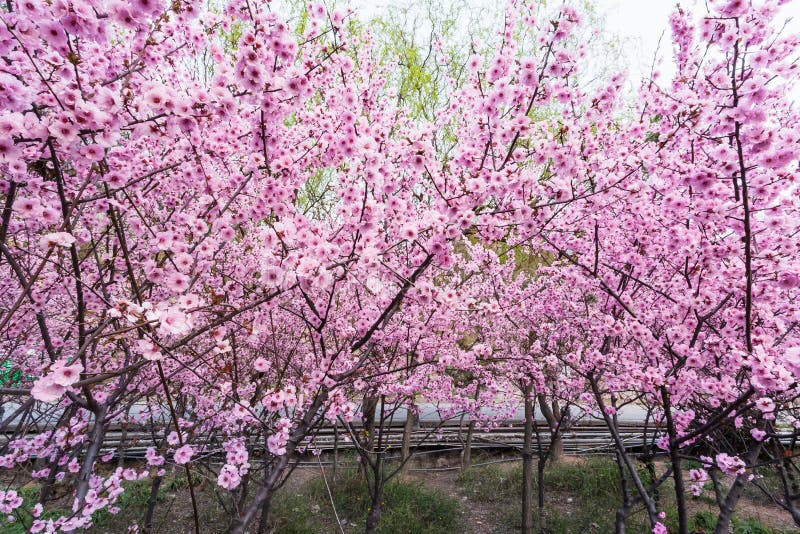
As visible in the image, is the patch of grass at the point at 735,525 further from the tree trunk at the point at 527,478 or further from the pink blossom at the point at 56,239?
the pink blossom at the point at 56,239

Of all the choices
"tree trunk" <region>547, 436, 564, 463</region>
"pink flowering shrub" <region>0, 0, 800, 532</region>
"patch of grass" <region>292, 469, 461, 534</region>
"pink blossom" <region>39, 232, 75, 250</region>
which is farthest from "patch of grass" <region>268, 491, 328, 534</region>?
"tree trunk" <region>547, 436, 564, 463</region>

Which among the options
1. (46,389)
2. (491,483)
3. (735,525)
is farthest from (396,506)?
(46,389)

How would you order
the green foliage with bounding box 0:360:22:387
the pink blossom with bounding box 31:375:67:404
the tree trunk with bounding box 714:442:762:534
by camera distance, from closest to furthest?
the pink blossom with bounding box 31:375:67:404 < the tree trunk with bounding box 714:442:762:534 < the green foliage with bounding box 0:360:22:387

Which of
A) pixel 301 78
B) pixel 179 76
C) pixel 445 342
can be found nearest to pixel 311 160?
pixel 301 78

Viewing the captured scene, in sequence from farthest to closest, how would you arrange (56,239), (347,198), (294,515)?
(294,515) → (347,198) → (56,239)

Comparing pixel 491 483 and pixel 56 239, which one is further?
Answer: pixel 491 483

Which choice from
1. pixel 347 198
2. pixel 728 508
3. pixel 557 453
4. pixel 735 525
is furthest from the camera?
pixel 557 453

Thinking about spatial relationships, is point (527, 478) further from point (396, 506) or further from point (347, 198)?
point (347, 198)

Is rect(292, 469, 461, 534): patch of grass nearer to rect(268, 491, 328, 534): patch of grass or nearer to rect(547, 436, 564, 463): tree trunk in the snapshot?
rect(268, 491, 328, 534): patch of grass

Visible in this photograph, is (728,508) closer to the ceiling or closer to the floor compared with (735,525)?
closer to the ceiling

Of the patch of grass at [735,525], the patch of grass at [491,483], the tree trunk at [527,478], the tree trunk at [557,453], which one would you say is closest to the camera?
the patch of grass at [735,525]

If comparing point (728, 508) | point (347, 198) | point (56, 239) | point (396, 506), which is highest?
point (347, 198)

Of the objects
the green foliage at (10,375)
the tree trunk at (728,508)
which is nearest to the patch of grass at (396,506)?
the tree trunk at (728,508)

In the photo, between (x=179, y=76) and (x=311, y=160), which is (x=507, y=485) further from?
(x=179, y=76)
